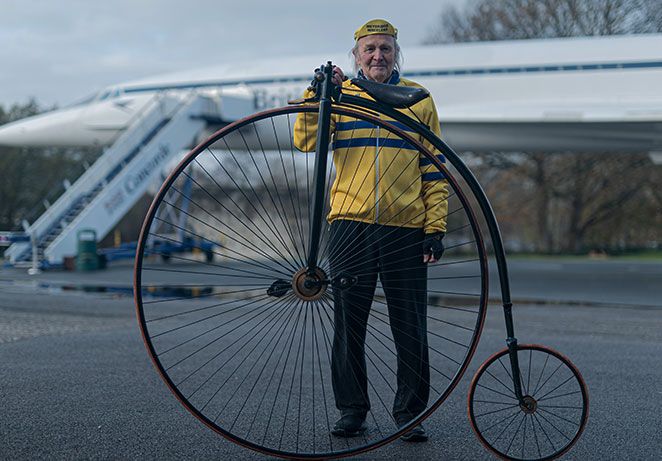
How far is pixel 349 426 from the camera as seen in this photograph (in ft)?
12.1

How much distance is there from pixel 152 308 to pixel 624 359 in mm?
5563

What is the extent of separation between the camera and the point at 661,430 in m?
3.86

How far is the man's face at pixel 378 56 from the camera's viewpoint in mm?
3660

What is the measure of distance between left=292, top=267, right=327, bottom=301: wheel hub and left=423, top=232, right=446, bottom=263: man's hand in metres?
0.61

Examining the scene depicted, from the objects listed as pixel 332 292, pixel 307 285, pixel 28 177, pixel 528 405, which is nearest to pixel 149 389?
pixel 332 292

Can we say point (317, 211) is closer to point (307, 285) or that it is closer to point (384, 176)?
point (307, 285)

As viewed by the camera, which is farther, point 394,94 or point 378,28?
point 378,28

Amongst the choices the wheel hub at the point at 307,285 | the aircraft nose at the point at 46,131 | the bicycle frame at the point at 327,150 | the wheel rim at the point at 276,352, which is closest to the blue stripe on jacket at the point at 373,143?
the wheel rim at the point at 276,352

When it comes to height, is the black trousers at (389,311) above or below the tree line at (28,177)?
below

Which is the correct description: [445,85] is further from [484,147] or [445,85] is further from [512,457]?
[512,457]

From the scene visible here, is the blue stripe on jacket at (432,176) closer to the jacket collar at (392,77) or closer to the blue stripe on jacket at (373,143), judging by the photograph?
the blue stripe on jacket at (373,143)

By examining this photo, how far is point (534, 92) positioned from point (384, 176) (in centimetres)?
1537

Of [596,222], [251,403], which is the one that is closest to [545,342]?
[251,403]

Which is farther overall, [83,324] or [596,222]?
[596,222]
